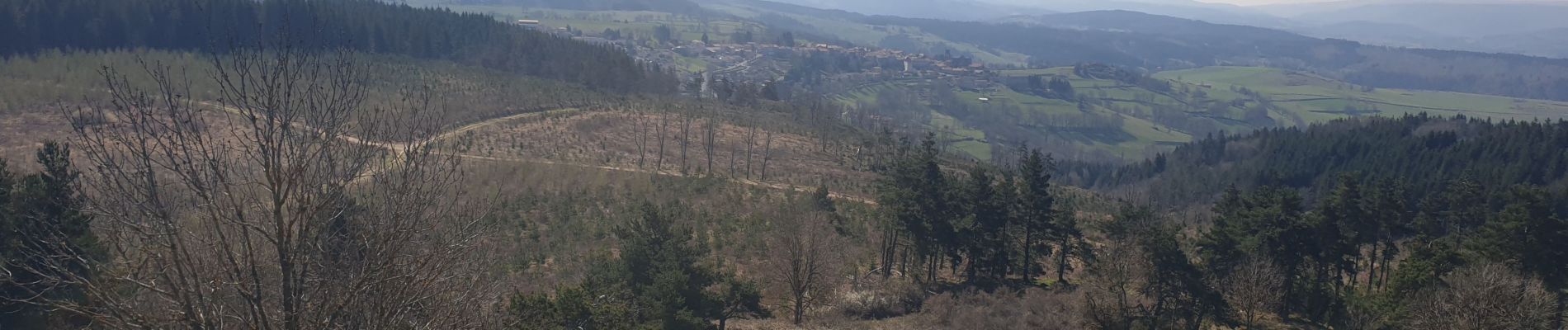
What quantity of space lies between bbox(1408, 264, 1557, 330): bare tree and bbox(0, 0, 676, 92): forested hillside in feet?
148

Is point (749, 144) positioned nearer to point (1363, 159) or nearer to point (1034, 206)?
point (1034, 206)

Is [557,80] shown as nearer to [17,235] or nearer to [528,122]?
[528,122]

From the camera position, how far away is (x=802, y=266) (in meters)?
23.5

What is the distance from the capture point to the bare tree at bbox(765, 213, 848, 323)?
74.1 feet

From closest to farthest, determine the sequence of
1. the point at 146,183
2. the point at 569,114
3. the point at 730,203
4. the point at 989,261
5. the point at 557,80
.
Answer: the point at 146,183, the point at 989,261, the point at 730,203, the point at 569,114, the point at 557,80

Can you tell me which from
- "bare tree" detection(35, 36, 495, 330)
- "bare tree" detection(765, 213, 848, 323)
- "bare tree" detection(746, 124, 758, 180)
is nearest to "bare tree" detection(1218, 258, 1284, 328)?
"bare tree" detection(765, 213, 848, 323)

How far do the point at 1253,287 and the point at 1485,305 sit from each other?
5.30 meters

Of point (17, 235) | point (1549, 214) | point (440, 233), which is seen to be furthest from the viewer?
point (1549, 214)

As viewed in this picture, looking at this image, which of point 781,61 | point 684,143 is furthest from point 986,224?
point 781,61

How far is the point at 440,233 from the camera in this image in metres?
9.20

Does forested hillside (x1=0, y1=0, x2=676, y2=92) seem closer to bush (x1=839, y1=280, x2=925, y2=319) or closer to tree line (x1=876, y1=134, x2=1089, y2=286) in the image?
bush (x1=839, y1=280, x2=925, y2=319)

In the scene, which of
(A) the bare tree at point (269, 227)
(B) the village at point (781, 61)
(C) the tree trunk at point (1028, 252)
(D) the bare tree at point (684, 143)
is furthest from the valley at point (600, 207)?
(B) the village at point (781, 61)

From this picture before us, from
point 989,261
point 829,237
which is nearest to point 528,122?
point 829,237

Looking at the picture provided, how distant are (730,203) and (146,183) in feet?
103
